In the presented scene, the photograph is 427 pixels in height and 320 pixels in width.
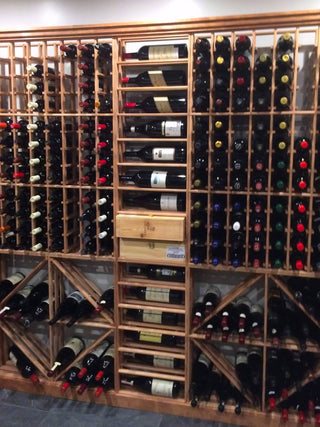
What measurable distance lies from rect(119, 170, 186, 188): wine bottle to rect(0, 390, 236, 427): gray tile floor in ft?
4.61

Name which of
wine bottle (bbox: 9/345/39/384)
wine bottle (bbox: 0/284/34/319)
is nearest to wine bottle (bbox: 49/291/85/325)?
wine bottle (bbox: 0/284/34/319)

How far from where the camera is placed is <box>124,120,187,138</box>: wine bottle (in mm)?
2545

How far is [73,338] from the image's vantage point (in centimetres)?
308

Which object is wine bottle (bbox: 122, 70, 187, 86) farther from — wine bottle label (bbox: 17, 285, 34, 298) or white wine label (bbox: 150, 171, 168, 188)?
wine bottle label (bbox: 17, 285, 34, 298)

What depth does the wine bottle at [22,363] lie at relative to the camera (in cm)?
294

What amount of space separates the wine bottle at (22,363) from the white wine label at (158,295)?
0.95m

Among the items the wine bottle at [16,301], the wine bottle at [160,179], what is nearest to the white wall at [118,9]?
the wine bottle at [160,179]

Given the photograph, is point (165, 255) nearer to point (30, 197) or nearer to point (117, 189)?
point (117, 189)

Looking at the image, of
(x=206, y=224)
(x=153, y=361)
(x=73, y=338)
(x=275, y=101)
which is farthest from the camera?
(x=73, y=338)

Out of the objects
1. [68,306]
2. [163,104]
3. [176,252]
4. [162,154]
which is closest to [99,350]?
[68,306]

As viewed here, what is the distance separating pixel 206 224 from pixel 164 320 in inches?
25.7

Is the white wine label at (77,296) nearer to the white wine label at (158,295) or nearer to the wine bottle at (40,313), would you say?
the wine bottle at (40,313)

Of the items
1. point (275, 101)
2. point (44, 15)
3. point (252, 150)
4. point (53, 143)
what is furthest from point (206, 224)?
point (44, 15)

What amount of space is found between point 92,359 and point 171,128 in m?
1.54
